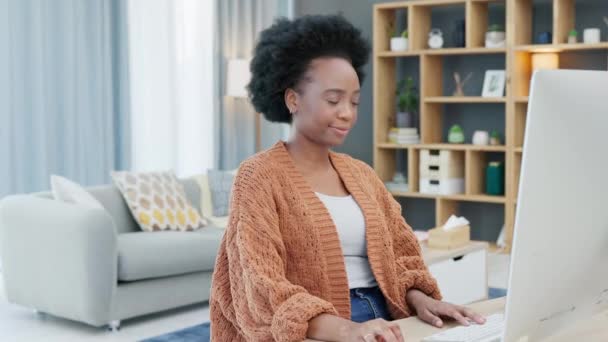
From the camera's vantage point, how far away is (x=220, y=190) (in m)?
5.32

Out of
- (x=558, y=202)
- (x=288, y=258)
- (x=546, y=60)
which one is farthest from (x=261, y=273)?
(x=546, y=60)

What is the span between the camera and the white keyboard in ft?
4.62

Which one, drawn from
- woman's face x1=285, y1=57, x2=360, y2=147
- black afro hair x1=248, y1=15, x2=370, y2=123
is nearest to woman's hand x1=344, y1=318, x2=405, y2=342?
woman's face x1=285, y1=57, x2=360, y2=147

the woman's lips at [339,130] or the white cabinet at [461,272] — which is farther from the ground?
the woman's lips at [339,130]

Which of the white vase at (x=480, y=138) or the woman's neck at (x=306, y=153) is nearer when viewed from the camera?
the woman's neck at (x=306, y=153)

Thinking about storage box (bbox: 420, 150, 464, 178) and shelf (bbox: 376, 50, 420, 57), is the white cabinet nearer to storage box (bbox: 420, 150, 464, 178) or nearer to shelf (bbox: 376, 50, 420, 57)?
storage box (bbox: 420, 150, 464, 178)

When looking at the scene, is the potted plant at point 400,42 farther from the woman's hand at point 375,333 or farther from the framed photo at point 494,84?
the woman's hand at point 375,333

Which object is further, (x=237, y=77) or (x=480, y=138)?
(x=237, y=77)

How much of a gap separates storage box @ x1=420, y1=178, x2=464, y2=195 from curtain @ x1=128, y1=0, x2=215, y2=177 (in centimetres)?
164

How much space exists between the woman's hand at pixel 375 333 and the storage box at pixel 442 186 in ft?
16.8

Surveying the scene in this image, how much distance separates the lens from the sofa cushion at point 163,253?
411cm

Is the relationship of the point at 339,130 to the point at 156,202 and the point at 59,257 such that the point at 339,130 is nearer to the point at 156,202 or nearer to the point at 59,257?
the point at 59,257

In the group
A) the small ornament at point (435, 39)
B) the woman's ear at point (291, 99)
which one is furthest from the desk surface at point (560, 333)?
the small ornament at point (435, 39)

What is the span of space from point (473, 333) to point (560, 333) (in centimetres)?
16
